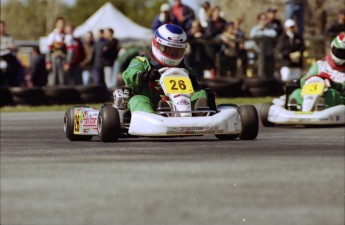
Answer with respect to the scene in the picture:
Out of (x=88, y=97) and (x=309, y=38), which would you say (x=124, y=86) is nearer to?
(x=88, y=97)

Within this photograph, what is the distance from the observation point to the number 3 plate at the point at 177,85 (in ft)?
32.1

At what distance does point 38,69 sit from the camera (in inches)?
821

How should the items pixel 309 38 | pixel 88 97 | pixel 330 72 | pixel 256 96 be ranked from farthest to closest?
pixel 309 38
pixel 256 96
pixel 88 97
pixel 330 72

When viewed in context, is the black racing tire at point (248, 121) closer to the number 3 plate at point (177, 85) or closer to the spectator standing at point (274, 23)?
the number 3 plate at point (177, 85)

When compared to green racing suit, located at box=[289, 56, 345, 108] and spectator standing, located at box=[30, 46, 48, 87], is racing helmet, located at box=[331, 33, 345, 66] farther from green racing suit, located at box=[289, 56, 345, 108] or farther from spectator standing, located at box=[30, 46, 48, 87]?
spectator standing, located at box=[30, 46, 48, 87]

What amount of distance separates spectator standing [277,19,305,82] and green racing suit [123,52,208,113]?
867 centimetres

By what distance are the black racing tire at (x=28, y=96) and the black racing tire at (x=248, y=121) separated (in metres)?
8.73

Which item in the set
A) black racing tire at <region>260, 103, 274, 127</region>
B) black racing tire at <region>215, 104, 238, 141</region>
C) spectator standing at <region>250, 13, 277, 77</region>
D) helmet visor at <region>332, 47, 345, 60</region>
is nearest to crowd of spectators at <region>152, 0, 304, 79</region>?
spectator standing at <region>250, 13, 277, 77</region>

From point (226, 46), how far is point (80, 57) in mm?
2829

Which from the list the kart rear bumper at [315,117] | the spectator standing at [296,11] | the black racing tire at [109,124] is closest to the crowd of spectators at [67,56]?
the spectator standing at [296,11]

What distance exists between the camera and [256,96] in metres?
19.6

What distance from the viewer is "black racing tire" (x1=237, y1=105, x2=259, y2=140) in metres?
9.55

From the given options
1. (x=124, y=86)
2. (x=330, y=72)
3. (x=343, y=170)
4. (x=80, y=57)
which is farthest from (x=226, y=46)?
(x=343, y=170)

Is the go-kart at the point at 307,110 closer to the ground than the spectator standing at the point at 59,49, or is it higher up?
closer to the ground
